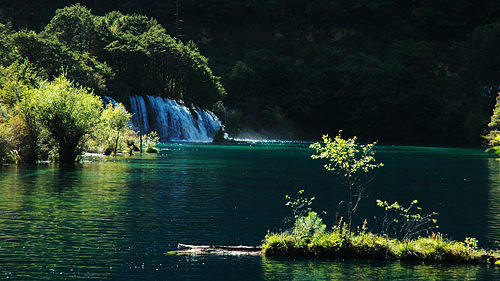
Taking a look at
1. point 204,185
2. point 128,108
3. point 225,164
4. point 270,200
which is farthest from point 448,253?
point 128,108

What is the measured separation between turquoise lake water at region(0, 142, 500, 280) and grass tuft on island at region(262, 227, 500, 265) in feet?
1.48

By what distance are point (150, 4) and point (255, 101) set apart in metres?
55.4

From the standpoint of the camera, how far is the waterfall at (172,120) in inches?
4961

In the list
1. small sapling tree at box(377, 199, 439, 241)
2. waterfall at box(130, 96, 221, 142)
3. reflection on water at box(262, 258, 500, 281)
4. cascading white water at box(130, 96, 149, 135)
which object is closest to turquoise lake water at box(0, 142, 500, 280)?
reflection on water at box(262, 258, 500, 281)

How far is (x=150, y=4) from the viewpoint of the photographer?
649ft

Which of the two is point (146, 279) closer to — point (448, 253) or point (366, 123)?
point (448, 253)

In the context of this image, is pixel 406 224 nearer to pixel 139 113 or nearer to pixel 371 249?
pixel 371 249

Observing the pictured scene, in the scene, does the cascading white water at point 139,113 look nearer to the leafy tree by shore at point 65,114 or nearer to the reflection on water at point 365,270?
the leafy tree by shore at point 65,114

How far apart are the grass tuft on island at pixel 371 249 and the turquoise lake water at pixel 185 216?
45 cm

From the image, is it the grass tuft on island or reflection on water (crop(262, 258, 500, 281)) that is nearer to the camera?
reflection on water (crop(262, 258, 500, 281))

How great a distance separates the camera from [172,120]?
133m

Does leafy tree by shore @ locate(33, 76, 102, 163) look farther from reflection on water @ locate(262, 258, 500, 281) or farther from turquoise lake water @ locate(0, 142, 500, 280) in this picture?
reflection on water @ locate(262, 258, 500, 281)

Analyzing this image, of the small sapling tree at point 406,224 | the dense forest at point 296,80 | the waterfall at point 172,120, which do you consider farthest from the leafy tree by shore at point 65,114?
the dense forest at point 296,80

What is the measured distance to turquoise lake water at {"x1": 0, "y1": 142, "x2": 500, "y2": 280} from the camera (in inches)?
730
